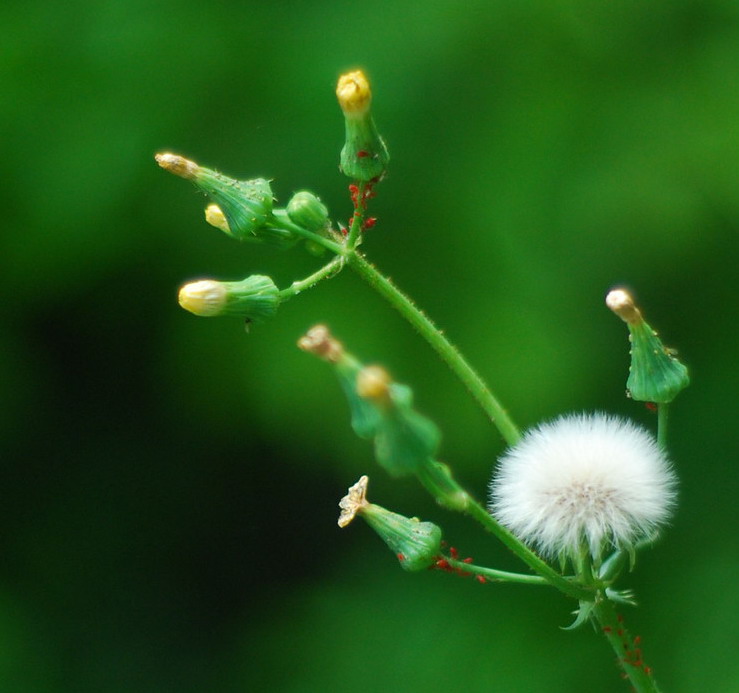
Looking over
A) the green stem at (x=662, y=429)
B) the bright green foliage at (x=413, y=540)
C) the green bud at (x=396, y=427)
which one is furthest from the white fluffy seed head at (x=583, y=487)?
the green bud at (x=396, y=427)

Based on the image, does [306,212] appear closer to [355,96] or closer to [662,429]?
[355,96]

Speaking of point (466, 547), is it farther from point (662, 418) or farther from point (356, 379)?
point (356, 379)

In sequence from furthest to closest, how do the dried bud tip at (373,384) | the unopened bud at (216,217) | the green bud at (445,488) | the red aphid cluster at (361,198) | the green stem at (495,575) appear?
the unopened bud at (216,217), the red aphid cluster at (361,198), the green stem at (495,575), the green bud at (445,488), the dried bud tip at (373,384)

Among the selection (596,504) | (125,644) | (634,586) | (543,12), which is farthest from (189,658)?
(596,504)

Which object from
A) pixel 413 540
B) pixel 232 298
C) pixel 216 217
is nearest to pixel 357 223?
pixel 232 298

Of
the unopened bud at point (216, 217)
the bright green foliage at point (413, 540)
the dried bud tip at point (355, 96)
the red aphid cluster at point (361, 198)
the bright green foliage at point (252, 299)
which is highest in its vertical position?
the dried bud tip at point (355, 96)

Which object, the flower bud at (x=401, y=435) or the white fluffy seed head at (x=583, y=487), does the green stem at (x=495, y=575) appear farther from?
the flower bud at (x=401, y=435)
